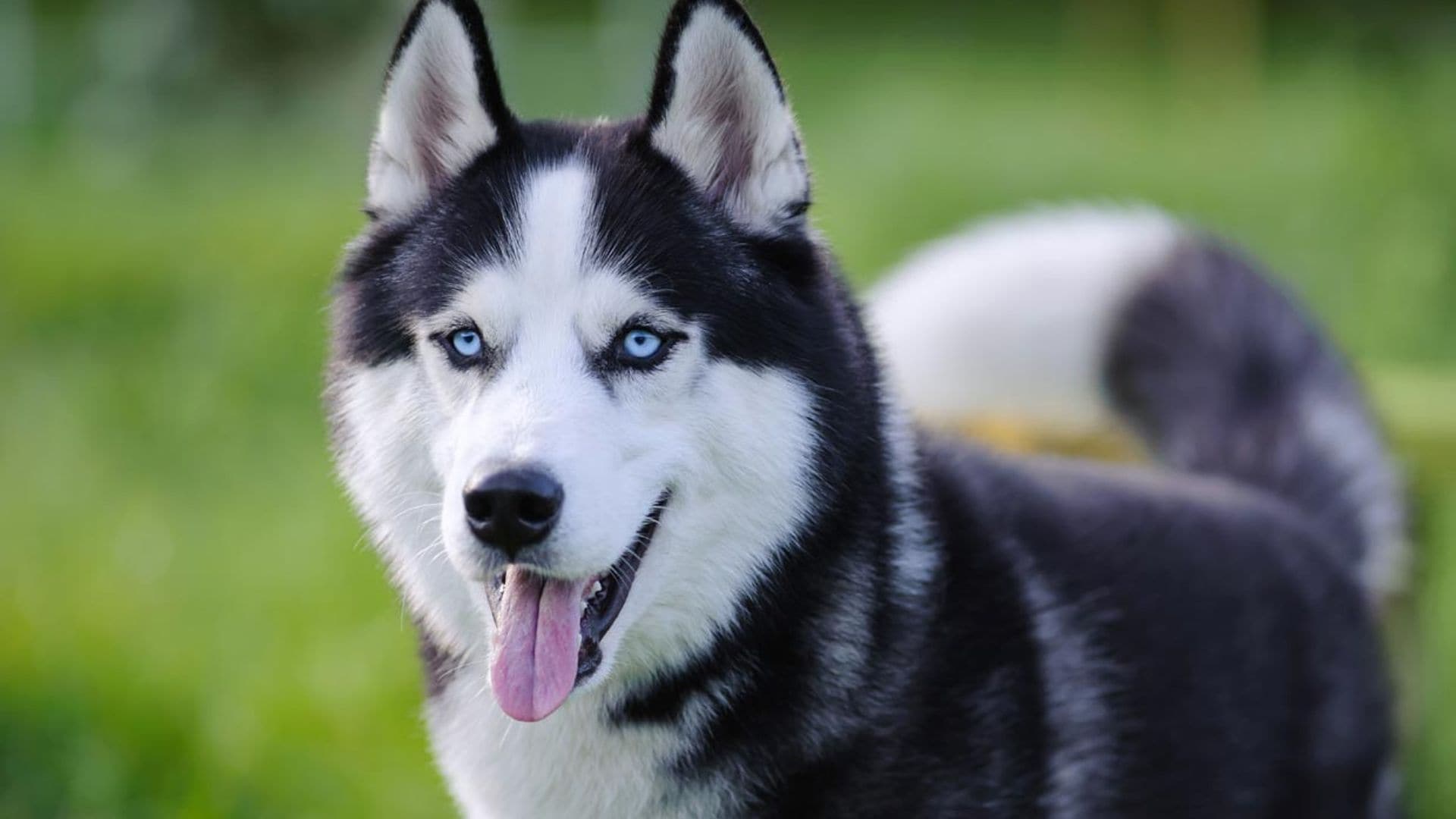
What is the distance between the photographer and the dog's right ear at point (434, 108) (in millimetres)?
2445

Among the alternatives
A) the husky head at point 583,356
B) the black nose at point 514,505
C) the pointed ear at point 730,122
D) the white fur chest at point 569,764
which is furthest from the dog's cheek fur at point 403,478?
the pointed ear at point 730,122

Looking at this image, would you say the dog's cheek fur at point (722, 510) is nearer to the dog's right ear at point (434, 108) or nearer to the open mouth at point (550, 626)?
the open mouth at point (550, 626)

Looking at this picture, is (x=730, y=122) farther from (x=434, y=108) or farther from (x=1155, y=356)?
(x=1155, y=356)

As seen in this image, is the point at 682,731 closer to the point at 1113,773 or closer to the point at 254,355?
the point at 1113,773

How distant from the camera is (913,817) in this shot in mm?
2367

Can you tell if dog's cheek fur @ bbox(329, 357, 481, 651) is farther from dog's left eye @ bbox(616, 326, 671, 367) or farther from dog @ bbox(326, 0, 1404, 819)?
dog's left eye @ bbox(616, 326, 671, 367)

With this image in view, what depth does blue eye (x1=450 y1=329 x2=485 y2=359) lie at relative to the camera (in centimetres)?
231

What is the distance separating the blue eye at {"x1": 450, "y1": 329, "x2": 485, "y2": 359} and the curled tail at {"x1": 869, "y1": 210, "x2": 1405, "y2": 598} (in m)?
1.34

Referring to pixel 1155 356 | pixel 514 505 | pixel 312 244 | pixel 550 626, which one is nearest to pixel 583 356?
pixel 514 505

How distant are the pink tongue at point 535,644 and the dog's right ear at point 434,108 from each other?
2.23ft

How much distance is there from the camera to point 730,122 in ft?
8.14

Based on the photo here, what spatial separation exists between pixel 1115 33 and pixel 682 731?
13.3 metres

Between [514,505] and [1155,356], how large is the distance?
6.25ft

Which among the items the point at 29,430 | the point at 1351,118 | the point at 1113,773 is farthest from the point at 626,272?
the point at 1351,118
